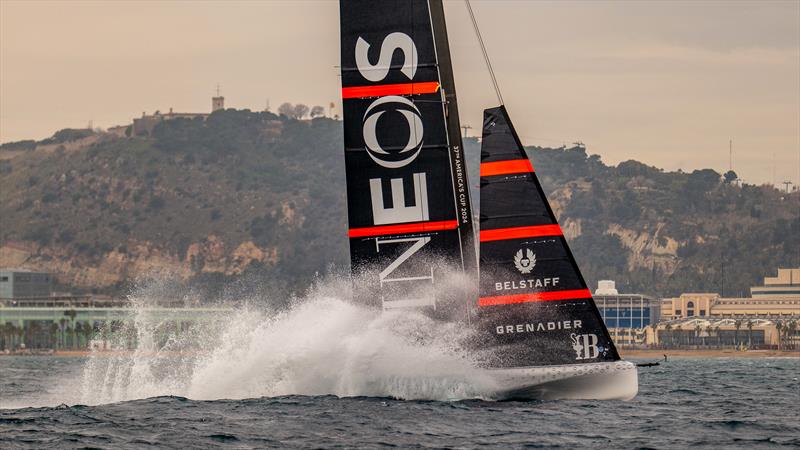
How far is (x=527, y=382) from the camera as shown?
110 ft

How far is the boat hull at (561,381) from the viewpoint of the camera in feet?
110

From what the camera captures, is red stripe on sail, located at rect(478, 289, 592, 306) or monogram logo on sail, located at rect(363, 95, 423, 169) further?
monogram logo on sail, located at rect(363, 95, 423, 169)

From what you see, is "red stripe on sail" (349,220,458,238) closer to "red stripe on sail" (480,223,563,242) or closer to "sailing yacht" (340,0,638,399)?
"sailing yacht" (340,0,638,399)

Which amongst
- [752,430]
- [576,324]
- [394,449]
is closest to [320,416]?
[394,449]

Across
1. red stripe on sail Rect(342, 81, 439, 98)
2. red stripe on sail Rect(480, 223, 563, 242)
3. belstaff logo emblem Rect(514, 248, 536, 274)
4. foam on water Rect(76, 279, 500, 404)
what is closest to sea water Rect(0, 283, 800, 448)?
foam on water Rect(76, 279, 500, 404)

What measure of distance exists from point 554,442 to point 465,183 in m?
8.94

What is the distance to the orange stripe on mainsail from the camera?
111 ft

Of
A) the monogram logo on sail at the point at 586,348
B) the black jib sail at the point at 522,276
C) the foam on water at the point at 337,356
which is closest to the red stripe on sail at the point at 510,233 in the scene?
the black jib sail at the point at 522,276

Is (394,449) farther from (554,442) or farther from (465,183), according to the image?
(465,183)

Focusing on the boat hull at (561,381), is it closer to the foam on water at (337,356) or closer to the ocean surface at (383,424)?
the ocean surface at (383,424)

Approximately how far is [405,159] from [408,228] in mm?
1598

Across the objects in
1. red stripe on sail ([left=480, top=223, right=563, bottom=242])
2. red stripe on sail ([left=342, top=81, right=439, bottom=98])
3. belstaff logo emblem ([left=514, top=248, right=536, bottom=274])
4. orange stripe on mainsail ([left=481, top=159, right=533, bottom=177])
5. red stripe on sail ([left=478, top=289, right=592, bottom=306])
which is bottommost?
red stripe on sail ([left=478, top=289, right=592, bottom=306])

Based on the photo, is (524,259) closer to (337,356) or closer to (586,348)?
(586,348)

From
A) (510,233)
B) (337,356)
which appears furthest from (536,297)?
(337,356)
